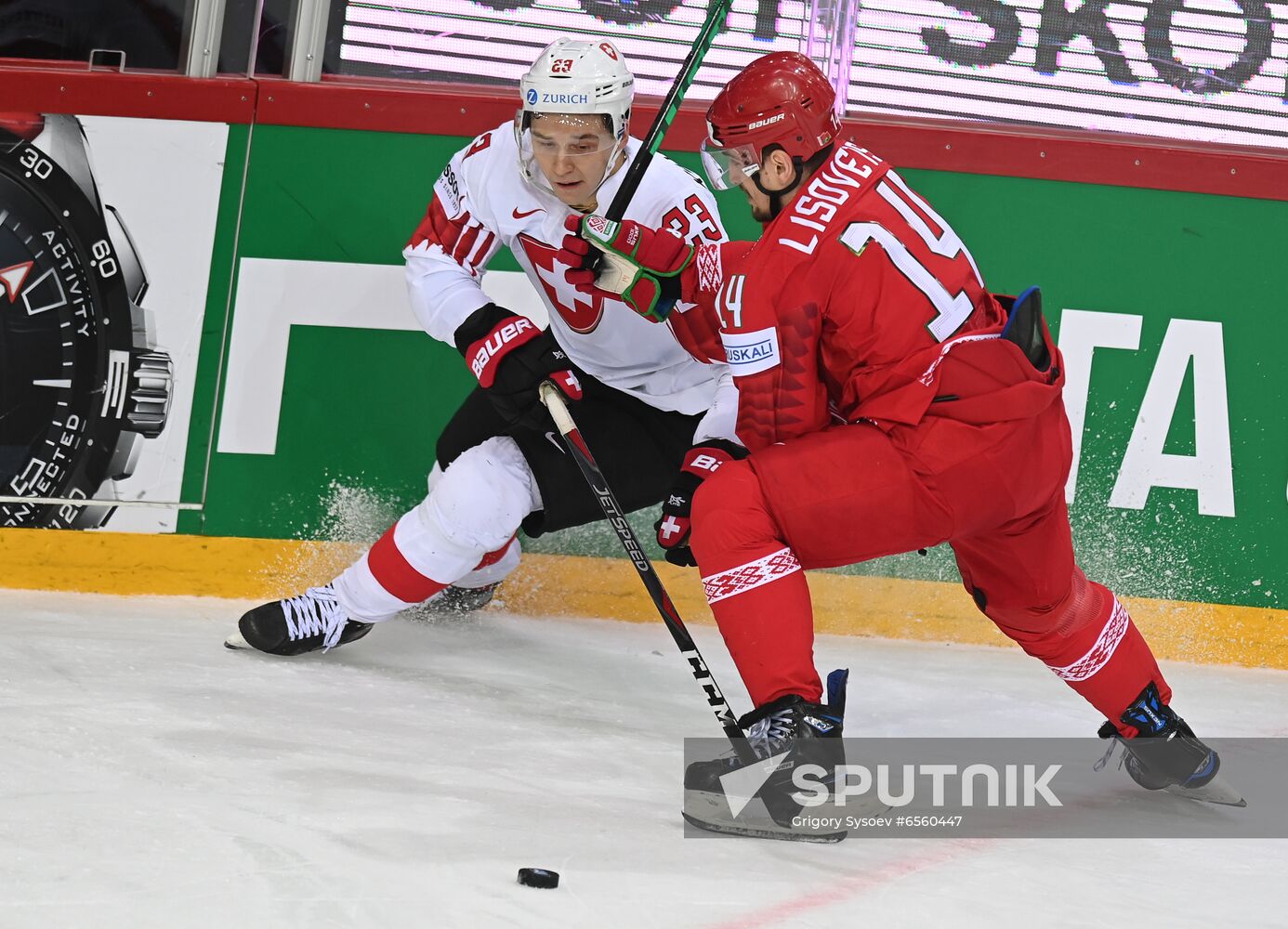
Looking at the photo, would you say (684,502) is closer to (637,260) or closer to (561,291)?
(637,260)

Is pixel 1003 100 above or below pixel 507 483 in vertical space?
above

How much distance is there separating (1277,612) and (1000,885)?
1888mm

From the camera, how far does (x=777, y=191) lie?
6.89 feet

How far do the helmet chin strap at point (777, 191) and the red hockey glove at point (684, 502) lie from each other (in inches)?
15.2

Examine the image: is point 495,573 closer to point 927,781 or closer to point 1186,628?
point 927,781

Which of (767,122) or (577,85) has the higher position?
(577,85)

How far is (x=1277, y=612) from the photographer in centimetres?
325

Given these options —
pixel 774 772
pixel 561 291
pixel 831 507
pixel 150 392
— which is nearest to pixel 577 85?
pixel 561 291

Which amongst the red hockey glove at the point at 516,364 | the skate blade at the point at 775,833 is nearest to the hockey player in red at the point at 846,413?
the skate blade at the point at 775,833

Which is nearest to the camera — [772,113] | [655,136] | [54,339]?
[772,113]

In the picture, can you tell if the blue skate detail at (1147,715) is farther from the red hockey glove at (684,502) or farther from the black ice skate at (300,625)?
the black ice skate at (300,625)

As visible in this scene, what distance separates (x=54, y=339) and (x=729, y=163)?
1762 mm

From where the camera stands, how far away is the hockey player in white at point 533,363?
241 cm

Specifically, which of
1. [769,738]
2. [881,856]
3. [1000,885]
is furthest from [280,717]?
[1000,885]
